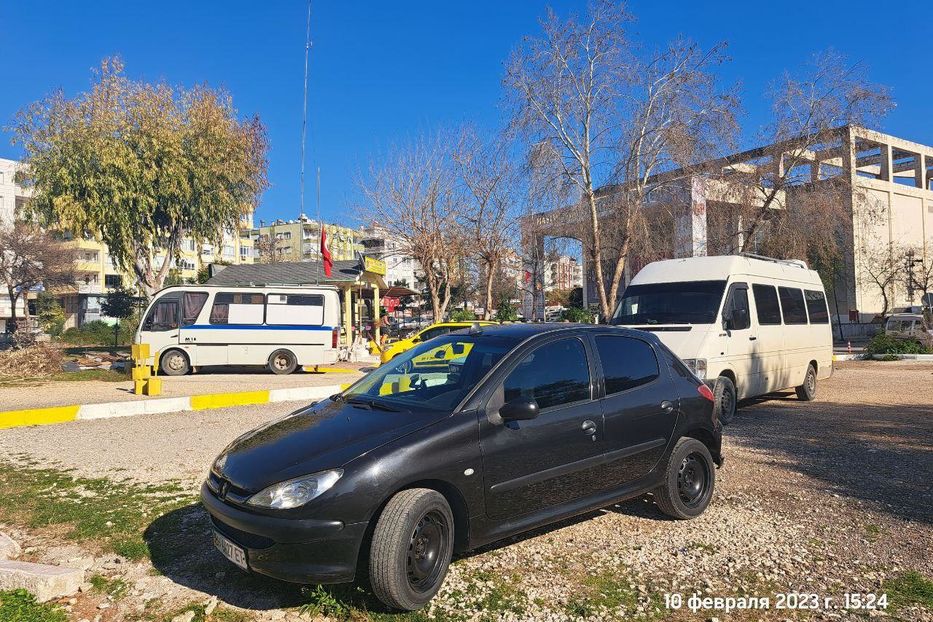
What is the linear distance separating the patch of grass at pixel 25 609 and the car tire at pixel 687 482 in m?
4.09

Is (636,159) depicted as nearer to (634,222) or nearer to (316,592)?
(634,222)

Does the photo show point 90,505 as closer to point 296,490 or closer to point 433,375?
point 296,490

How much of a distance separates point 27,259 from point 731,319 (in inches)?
1783

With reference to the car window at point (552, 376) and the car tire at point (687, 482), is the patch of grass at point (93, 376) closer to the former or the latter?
the car window at point (552, 376)

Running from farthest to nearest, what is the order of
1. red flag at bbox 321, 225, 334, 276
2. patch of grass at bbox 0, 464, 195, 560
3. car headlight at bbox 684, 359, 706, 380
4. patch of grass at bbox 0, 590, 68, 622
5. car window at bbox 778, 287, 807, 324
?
red flag at bbox 321, 225, 334, 276, car window at bbox 778, 287, 807, 324, car headlight at bbox 684, 359, 706, 380, patch of grass at bbox 0, 464, 195, 560, patch of grass at bbox 0, 590, 68, 622

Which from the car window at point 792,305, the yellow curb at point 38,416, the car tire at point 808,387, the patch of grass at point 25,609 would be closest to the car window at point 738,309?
the car window at point 792,305

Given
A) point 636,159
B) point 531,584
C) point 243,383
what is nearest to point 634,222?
point 636,159

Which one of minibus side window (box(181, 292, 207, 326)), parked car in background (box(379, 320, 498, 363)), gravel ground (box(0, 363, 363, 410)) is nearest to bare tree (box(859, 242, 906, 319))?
parked car in background (box(379, 320, 498, 363))

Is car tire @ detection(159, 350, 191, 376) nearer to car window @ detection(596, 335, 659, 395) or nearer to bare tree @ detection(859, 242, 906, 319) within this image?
car window @ detection(596, 335, 659, 395)

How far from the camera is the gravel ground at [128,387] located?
40.6 ft

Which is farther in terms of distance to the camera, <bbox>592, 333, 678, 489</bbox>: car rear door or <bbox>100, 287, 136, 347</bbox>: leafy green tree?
<bbox>100, 287, 136, 347</bbox>: leafy green tree

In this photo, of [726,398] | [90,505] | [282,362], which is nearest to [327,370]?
[282,362]

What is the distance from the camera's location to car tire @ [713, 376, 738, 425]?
368 inches

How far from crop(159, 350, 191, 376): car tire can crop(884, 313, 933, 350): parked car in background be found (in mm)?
25032
